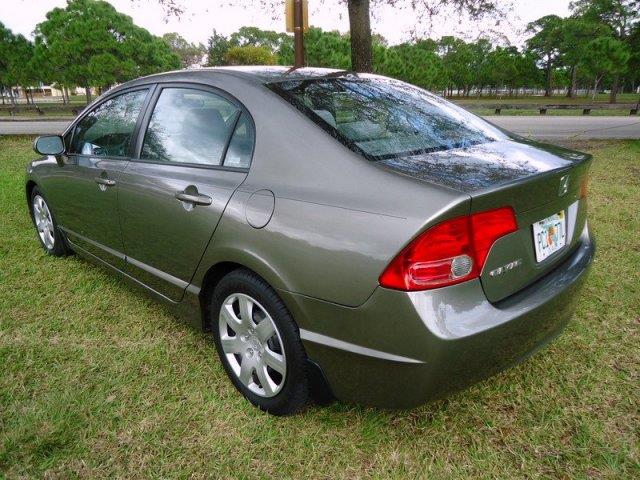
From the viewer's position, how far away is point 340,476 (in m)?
1.85

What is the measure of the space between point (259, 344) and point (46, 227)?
292cm

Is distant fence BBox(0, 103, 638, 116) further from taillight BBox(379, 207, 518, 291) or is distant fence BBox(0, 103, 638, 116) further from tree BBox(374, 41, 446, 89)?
taillight BBox(379, 207, 518, 291)

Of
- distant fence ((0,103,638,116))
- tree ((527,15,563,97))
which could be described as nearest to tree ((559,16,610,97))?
tree ((527,15,563,97))

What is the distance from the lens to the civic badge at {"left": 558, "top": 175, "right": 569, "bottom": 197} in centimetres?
189

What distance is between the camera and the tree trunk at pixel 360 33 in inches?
312

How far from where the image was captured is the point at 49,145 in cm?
332

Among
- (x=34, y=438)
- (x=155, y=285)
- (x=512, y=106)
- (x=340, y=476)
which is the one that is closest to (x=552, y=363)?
(x=340, y=476)

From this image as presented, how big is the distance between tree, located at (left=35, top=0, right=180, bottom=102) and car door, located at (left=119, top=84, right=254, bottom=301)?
121 feet

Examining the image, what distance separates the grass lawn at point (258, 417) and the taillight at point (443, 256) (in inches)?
31.6

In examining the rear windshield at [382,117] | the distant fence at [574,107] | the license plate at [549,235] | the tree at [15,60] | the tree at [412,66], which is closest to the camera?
the license plate at [549,235]

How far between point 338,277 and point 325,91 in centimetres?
105

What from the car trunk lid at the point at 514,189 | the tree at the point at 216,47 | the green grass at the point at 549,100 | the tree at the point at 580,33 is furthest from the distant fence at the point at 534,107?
the tree at the point at 216,47

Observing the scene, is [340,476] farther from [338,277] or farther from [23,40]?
[23,40]

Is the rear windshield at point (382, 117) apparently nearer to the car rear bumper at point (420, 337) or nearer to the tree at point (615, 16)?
the car rear bumper at point (420, 337)
